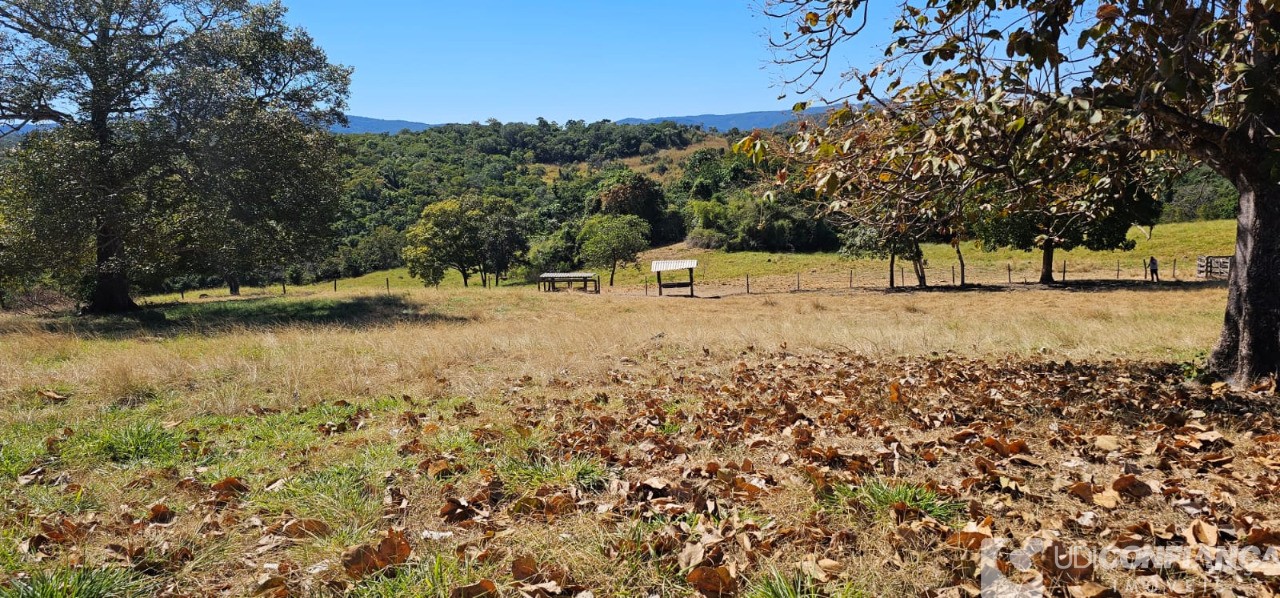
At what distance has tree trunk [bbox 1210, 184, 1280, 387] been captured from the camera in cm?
588

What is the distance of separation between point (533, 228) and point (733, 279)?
131ft

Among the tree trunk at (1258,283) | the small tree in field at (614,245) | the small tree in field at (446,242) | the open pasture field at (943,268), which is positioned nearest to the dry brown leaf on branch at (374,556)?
the tree trunk at (1258,283)

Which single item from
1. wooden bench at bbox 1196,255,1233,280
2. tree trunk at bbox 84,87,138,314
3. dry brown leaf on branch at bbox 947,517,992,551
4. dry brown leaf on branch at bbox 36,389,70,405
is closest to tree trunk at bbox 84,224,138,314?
tree trunk at bbox 84,87,138,314

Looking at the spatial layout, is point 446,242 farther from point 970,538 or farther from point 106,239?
point 970,538

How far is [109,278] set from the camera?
62.9 feet

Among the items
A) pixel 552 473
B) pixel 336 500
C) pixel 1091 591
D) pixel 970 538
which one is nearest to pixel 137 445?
pixel 336 500

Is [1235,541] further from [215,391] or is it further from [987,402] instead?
[215,391]

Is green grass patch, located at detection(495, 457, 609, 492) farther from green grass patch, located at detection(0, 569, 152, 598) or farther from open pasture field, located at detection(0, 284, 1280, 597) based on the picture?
green grass patch, located at detection(0, 569, 152, 598)

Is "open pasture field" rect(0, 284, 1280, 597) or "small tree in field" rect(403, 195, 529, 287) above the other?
"small tree in field" rect(403, 195, 529, 287)

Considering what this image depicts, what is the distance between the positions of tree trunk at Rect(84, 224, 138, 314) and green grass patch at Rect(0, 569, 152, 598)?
18.9 metres

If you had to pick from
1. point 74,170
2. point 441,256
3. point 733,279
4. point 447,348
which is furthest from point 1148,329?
point 441,256

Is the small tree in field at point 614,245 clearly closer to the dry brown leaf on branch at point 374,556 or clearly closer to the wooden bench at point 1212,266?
the wooden bench at point 1212,266

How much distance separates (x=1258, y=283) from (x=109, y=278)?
88.1ft

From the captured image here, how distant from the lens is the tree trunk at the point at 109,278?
17328 mm
